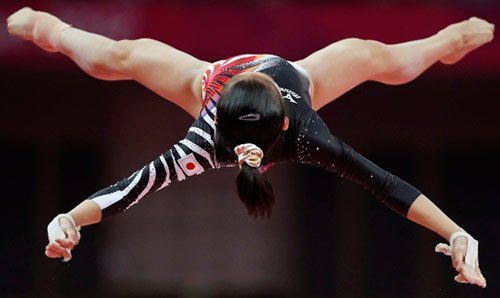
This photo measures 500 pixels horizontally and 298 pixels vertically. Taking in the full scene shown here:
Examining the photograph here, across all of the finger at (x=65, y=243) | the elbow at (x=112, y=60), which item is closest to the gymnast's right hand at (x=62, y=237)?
the finger at (x=65, y=243)

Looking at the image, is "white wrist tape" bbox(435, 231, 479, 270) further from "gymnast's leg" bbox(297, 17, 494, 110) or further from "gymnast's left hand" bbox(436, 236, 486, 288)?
"gymnast's leg" bbox(297, 17, 494, 110)

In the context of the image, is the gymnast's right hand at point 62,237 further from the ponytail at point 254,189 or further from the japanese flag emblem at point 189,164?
the ponytail at point 254,189

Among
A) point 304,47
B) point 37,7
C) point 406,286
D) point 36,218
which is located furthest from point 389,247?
point 37,7

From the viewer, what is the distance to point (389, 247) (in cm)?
520

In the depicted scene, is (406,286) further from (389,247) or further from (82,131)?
(82,131)

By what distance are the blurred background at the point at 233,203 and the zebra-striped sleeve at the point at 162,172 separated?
2.90 metres

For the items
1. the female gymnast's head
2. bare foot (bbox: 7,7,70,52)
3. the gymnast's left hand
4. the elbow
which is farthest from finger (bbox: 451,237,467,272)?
bare foot (bbox: 7,7,70,52)

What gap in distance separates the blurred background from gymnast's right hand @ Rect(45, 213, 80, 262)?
2975 millimetres

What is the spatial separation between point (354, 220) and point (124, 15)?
1976mm

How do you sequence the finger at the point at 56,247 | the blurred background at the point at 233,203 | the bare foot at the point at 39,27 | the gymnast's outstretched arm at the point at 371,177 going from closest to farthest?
1. the finger at the point at 56,247
2. the gymnast's outstretched arm at the point at 371,177
3. the bare foot at the point at 39,27
4. the blurred background at the point at 233,203

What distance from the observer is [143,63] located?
268cm

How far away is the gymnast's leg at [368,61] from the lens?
2627mm

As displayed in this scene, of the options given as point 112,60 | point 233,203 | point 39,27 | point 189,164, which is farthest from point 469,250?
point 233,203

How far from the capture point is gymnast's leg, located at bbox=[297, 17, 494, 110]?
2627 mm
